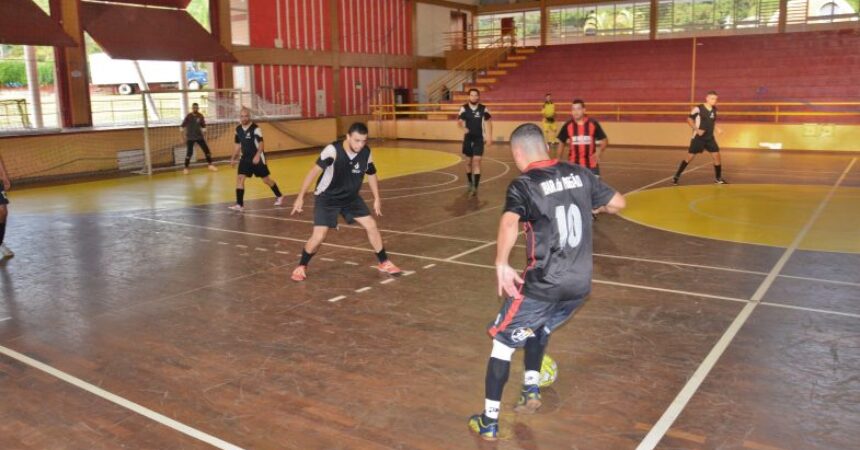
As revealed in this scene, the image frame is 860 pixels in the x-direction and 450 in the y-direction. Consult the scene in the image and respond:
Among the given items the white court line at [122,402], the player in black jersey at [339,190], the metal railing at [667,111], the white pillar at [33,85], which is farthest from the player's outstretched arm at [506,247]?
the metal railing at [667,111]

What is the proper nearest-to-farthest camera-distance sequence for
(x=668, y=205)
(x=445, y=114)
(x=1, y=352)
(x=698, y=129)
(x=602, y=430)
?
1. (x=602, y=430)
2. (x=1, y=352)
3. (x=668, y=205)
4. (x=698, y=129)
5. (x=445, y=114)

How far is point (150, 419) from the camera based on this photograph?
4.90 metres

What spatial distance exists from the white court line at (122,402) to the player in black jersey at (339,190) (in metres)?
3.15

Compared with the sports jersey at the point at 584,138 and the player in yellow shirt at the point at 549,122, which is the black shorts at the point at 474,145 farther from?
the player in yellow shirt at the point at 549,122

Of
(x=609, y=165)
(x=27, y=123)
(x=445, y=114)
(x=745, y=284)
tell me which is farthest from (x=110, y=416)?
(x=445, y=114)

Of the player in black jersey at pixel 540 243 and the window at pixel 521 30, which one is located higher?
the window at pixel 521 30

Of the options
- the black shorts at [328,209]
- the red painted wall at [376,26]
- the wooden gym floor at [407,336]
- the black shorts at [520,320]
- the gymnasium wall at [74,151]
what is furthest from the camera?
the red painted wall at [376,26]

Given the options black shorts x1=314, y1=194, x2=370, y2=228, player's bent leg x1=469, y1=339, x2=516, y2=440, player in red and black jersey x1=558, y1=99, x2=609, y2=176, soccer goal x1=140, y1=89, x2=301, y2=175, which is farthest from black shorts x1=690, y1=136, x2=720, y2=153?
soccer goal x1=140, y1=89, x2=301, y2=175

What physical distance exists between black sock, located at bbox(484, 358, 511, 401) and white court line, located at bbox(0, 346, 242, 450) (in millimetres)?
1648

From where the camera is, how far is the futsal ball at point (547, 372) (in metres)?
5.27

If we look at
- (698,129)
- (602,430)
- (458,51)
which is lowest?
(602,430)

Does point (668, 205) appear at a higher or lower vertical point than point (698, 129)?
lower

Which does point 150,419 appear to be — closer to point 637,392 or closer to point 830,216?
point 637,392

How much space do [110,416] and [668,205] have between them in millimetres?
11065
